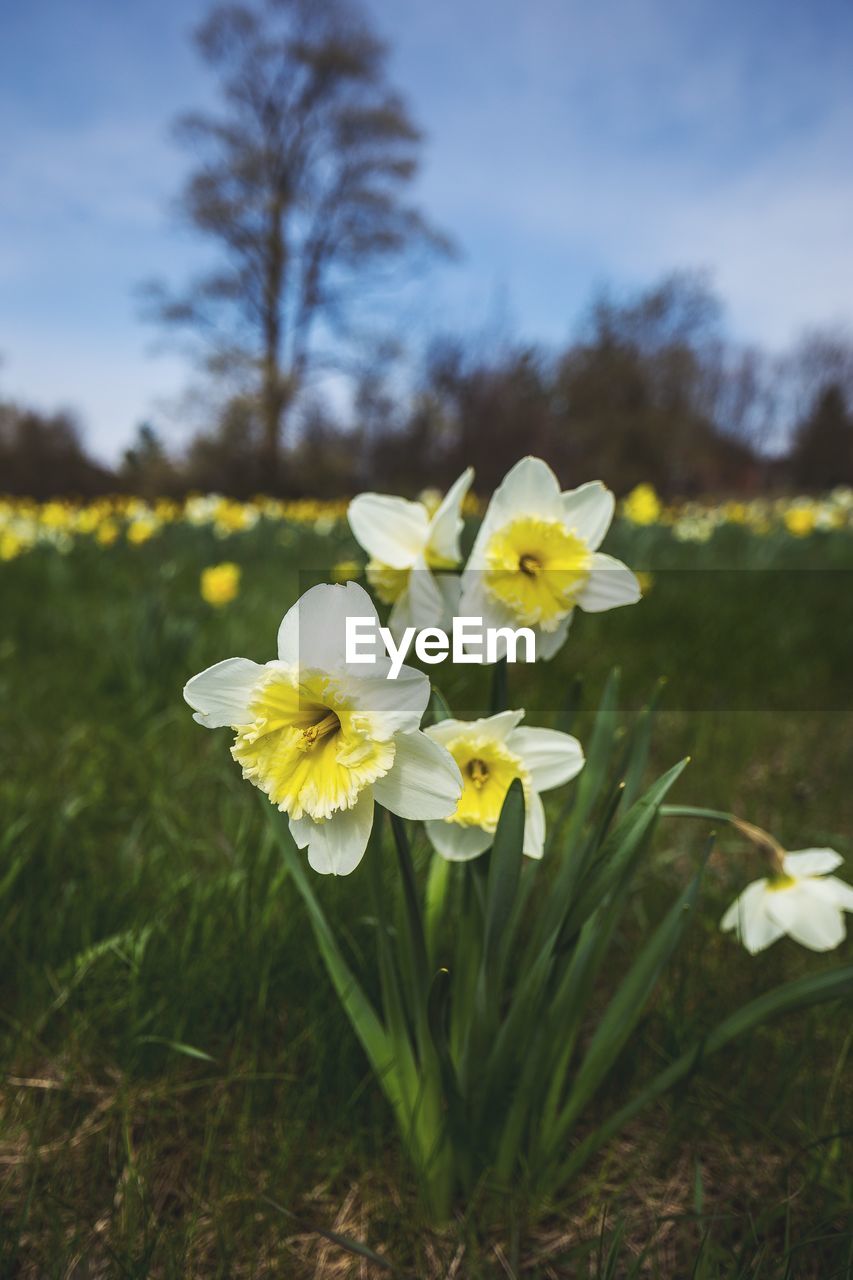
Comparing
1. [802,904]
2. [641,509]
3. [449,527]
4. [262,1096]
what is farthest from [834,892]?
[641,509]

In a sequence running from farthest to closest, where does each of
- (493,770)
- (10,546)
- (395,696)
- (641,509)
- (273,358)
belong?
(273,358)
(641,509)
(10,546)
(493,770)
(395,696)

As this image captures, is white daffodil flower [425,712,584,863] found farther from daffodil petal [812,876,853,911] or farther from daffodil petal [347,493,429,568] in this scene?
daffodil petal [812,876,853,911]

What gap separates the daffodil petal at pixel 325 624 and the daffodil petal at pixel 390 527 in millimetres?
211

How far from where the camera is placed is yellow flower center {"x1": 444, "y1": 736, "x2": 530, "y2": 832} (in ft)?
2.67

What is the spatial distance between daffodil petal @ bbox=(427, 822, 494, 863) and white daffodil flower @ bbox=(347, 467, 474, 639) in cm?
21

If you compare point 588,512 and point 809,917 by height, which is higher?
point 588,512

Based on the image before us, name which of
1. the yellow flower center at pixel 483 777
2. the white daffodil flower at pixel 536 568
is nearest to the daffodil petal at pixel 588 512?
the white daffodil flower at pixel 536 568

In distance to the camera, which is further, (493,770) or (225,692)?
(493,770)

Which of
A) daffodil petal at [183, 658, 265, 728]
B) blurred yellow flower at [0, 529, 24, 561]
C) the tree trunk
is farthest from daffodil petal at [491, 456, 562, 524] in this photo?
the tree trunk

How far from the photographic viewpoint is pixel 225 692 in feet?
2.31

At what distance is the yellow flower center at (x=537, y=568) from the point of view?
851 mm

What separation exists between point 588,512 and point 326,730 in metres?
0.39

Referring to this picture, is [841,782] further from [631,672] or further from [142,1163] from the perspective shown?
[142,1163]

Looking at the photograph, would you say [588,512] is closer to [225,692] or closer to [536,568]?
[536,568]
